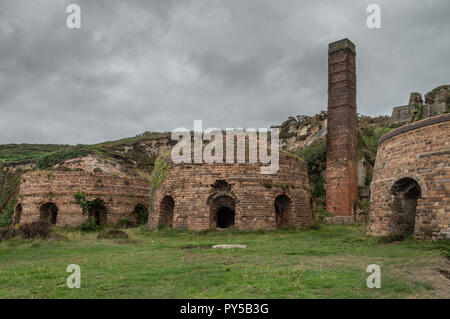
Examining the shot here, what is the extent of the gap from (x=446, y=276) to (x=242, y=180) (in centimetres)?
969

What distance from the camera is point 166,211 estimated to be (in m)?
17.6

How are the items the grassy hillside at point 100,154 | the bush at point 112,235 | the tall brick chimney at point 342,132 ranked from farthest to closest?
1. the grassy hillside at point 100,154
2. the tall brick chimney at point 342,132
3. the bush at point 112,235

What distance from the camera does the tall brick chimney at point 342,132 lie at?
1030 inches

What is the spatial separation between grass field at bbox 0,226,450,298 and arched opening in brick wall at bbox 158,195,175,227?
14.4 feet

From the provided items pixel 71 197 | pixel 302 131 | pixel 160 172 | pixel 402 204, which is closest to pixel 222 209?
pixel 160 172

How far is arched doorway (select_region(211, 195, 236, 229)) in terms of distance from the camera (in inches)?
642

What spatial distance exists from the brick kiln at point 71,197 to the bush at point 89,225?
0.39 meters

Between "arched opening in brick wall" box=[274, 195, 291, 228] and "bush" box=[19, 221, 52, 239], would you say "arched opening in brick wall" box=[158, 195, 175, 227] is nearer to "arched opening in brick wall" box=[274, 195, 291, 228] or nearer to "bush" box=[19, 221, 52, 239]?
"bush" box=[19, 221, 52, 239]

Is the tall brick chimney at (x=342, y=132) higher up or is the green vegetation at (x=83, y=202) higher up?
the tall brick chimney at (x=342, y=132)

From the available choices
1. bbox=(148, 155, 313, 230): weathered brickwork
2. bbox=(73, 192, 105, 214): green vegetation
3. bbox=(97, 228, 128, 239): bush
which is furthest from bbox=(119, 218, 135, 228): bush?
bbox=(97, 228, 128, 239): bush

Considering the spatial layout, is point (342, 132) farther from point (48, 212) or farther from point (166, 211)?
point (48, 212)

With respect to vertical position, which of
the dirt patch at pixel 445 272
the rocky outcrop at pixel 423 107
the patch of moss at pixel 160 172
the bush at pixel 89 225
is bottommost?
the bush at pixel 89 225

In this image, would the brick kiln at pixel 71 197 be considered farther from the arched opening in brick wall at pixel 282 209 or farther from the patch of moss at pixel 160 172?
the arched opening in brick wall at pixel 282 209

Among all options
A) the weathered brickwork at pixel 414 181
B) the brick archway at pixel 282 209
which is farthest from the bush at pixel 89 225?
the weathered brickwork at pixel 414 181
